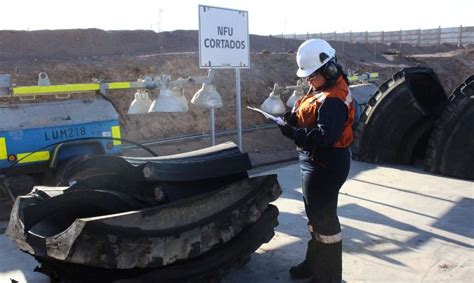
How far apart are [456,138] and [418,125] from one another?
1.03 m

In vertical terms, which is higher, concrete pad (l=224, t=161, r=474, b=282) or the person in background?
the person in background

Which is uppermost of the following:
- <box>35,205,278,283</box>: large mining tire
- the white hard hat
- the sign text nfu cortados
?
the sign text nfu cortados

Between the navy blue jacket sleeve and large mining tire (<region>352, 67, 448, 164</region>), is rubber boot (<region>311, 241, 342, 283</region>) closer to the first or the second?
the navy blue jacket sleeve

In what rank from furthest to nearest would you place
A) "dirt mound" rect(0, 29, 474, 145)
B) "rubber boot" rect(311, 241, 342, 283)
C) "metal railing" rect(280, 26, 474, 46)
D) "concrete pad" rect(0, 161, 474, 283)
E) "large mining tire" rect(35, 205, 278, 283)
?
1. "metal railing" rect(280, 26, 474, 46)
2. "dirt mound" rect(0, 29, 474, 145)
3. "concrete pad" rect(0, 161, 474, 283)
4. "rubber boot" rect(311, 241, 342, 283)
5. "large mining tire" rect(35, 205, 278, 283)

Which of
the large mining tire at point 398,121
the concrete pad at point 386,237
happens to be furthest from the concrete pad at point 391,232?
the large mining tire at point 398,121

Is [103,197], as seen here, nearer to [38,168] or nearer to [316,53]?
[316,53]

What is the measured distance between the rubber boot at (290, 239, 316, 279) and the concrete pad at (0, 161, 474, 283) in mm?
73

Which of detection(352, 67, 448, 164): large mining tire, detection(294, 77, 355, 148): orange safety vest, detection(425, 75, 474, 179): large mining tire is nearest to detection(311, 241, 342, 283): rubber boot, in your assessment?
detection(294, 77, 355, 148): orange safety vest

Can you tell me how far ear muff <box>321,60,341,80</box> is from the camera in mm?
3822

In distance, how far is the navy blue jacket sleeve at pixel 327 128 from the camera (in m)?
3.61

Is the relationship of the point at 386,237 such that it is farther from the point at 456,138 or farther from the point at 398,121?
the point at 398,121

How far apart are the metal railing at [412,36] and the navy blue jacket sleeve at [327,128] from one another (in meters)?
49.5

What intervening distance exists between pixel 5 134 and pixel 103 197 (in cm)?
230

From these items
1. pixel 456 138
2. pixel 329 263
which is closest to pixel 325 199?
pixel 329 263
